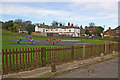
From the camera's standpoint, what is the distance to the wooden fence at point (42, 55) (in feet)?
20.5

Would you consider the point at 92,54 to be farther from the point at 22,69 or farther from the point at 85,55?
the point at 22,69

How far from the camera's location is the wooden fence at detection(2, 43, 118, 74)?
625 centimetres

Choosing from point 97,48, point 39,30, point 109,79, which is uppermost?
point 39,30

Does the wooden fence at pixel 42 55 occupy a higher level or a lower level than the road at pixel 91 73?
higher

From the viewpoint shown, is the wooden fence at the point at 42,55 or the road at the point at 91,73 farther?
the wooden fence at the point at 42,55

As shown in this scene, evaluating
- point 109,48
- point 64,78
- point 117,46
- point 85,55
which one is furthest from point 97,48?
point 64,78

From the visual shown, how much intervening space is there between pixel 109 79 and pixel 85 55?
5083 millimetres

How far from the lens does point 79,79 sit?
218 inches

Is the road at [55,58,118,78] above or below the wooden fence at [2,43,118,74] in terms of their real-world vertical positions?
below

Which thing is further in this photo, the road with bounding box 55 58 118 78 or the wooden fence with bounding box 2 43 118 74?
the wooden fence with bounding box 2 43 118 74

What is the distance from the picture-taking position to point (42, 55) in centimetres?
734

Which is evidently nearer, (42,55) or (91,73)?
(91,73)

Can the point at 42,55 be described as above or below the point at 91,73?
above

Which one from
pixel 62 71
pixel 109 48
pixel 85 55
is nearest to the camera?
pixel 62 71
